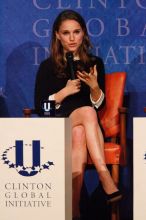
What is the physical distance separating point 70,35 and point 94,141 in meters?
1.08

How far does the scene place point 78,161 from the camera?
Answer: 416 cm

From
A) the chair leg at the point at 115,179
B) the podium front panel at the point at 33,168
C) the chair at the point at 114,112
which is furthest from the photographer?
the chair at the point at 114,112

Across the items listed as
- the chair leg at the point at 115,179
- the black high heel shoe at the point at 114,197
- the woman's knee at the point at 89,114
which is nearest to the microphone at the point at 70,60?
the woman's knee at the point at 89,114

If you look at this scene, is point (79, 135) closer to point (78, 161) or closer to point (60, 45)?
point (78, 161)

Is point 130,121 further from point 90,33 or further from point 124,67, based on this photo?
point 90,33

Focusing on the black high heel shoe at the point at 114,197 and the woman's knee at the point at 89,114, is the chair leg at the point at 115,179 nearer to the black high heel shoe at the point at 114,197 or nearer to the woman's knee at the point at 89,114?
the black high heel shoe at the point at 114,197

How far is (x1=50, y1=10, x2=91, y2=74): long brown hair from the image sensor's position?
15.6 feet

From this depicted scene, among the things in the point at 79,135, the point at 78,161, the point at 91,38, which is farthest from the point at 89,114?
the point at 91,38

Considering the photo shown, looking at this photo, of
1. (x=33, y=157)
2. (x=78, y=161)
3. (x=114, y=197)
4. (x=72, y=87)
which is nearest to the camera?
(x=33, y=157)

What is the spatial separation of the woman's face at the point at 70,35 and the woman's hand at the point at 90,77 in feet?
0.67

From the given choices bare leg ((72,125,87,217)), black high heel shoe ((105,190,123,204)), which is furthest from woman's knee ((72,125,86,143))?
black high heel shoe ((105,190,123,204))

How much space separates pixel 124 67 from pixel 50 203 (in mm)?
1964

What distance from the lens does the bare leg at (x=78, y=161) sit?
416 centimetres

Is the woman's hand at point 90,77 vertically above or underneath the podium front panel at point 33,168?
above
